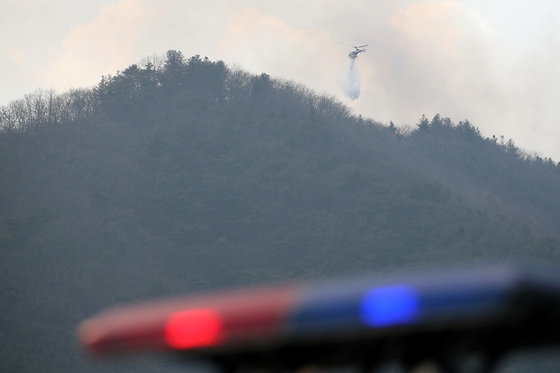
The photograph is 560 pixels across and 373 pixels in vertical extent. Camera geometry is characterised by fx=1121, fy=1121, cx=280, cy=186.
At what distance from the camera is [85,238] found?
Answer: 367 feet

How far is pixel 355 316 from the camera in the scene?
4.72 meters

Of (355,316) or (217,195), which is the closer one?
(355,316)

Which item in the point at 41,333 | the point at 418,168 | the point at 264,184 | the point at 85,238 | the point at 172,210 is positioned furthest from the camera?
the point at 418,168

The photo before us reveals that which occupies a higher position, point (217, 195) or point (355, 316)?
point (217, 195)

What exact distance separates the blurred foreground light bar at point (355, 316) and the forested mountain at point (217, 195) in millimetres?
81458

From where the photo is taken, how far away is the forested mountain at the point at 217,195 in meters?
106

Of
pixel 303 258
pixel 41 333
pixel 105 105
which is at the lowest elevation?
pixel 41 333

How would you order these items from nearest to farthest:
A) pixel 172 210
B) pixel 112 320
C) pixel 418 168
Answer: pixel 112 320, pixel 172 210, pixel 418 168

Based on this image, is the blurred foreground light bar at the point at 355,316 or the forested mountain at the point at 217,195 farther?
the forested mountain at the point at 217,195

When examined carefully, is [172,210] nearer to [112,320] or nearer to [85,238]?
[85,238]

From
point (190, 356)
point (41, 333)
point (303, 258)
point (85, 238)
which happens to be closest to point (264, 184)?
point (303, 258)

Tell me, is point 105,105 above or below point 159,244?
above

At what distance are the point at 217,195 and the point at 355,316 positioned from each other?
12313cm

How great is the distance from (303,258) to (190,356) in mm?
111764
